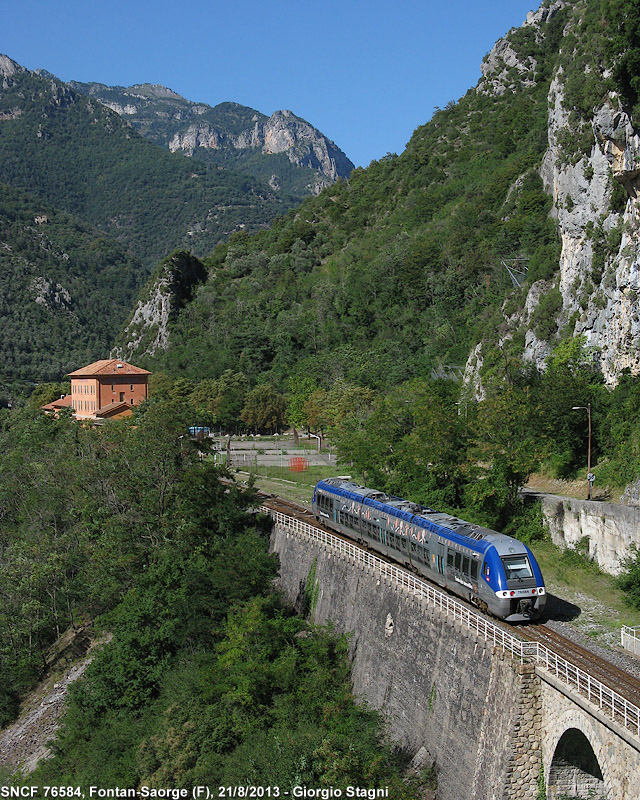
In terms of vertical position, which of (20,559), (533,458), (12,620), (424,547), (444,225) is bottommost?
(12,620)

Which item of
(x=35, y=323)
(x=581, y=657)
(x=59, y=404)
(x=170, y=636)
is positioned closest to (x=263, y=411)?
(x=59, y=404)

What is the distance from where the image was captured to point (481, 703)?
23.9 meters

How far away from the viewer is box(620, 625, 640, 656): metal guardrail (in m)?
24.8

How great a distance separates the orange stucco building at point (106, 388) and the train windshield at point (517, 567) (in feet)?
256

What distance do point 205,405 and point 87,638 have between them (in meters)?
52.6

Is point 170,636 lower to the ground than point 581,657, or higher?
lower

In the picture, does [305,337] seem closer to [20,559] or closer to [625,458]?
[20,559]

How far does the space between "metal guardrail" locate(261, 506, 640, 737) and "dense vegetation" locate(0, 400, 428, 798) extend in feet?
14.6

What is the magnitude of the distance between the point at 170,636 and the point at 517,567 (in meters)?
19.9

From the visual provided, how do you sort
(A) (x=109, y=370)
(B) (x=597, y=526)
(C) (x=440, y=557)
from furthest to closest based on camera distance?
(A) (x=109, y=370), (B) (x=597, y=526), (C) (x=440, y=557)

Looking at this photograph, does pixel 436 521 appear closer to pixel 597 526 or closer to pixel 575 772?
pixel 597 526

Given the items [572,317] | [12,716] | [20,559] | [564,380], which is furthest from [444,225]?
[12,716]

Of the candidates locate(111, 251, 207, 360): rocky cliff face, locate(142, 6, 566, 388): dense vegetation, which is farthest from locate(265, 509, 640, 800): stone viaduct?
locate(111, 251, 207, 360): rocky cliff face

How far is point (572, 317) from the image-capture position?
5003cm
